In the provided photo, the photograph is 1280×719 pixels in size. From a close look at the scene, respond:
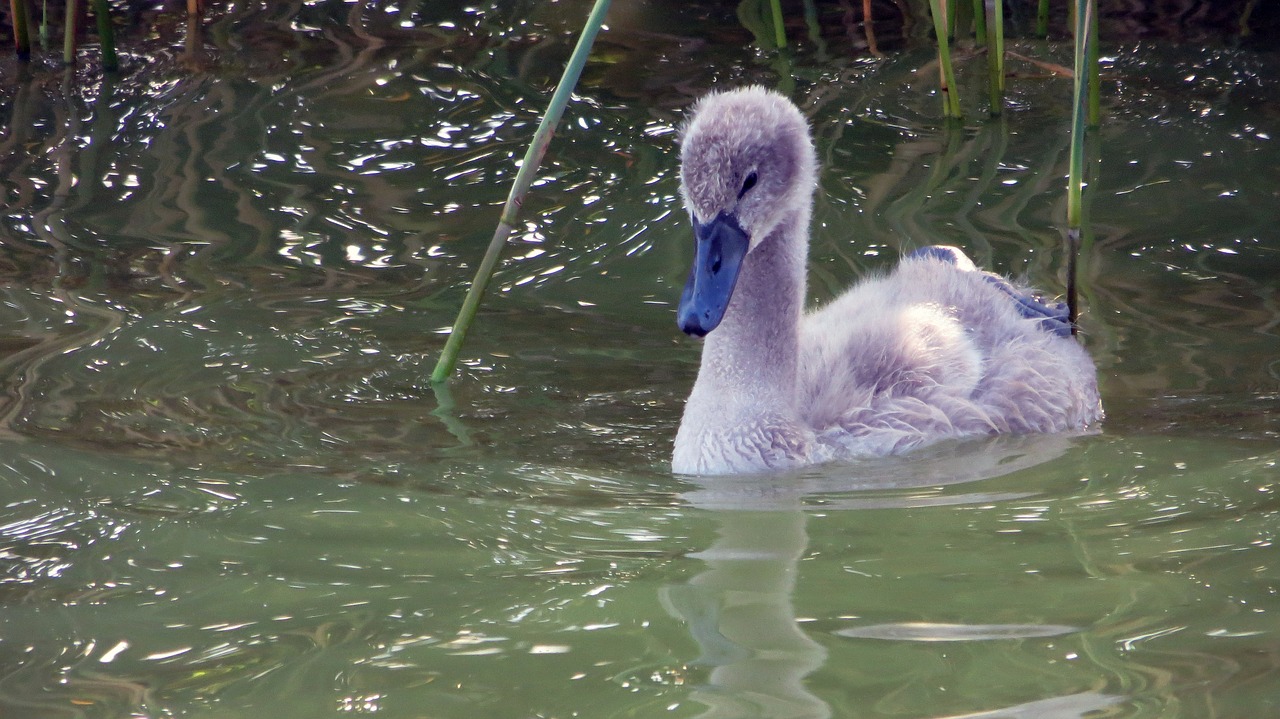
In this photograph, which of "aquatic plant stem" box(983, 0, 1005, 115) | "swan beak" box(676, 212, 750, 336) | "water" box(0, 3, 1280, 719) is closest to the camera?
"water" box(0, 3, 1280, 719)

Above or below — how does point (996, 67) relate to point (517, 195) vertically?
above

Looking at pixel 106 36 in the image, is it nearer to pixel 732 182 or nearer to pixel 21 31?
pixel 21 31

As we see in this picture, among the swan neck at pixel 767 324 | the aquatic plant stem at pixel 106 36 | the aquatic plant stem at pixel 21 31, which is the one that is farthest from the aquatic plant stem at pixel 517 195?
the aquatic plant stem at pixel 21 31

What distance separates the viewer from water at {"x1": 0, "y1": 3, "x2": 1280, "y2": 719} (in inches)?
96.7

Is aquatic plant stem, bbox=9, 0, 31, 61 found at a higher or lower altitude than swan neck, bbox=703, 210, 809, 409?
higher

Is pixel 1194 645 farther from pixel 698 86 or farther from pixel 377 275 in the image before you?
pixel 698 86

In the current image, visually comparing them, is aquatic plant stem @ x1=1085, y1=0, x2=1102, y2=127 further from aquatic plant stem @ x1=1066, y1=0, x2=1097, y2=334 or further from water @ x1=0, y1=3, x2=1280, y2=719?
aquatic plant stem @ x1=1066, y1=0, x2=1097, y2=334

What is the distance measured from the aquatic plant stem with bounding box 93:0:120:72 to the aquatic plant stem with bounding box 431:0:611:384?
13.2ft

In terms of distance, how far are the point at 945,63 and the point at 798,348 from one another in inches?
97.9

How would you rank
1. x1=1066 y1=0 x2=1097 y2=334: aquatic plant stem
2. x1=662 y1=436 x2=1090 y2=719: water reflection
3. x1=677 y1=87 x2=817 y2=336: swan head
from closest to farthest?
x1=662 y1=436 x2=1090 y2=719: water reflection, x1=677 y1=87 x2=817 y2=336: swan head, x1=1066 y1=0 x2=1097 y2=334: aquatic plant stem

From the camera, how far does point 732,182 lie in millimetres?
3904

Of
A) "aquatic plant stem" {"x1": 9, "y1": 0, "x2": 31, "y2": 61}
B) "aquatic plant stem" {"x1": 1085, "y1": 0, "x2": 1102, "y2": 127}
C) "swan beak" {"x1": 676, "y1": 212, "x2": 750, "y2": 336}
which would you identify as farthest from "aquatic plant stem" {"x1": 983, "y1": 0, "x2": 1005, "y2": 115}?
"aquatic plant stem" {"x1": 9, "y1": 0, "x2": 31, "y2": 61}

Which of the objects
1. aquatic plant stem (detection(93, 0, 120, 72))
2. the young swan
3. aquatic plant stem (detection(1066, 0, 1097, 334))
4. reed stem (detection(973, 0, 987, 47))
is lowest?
the young swan

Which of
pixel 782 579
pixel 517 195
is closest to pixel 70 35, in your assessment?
pixel 517 195
